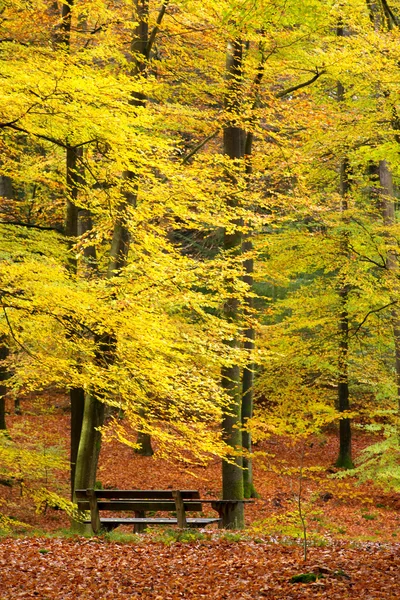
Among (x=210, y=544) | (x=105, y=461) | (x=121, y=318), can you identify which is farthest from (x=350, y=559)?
(x=105, y=461)

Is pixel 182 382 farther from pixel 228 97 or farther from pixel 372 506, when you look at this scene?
pixel 372 506

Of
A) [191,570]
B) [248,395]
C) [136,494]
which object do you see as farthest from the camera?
[248,395]

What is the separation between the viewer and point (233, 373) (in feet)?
40.8

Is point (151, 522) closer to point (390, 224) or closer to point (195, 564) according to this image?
point (195, 564)

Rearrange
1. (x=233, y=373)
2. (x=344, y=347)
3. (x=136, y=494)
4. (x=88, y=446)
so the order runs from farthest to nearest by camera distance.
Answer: (x=344, y=347), (x=233, y=373), (x=88, y=446), (x=136, y=494)

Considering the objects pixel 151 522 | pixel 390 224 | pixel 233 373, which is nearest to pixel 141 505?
pixel 151 522

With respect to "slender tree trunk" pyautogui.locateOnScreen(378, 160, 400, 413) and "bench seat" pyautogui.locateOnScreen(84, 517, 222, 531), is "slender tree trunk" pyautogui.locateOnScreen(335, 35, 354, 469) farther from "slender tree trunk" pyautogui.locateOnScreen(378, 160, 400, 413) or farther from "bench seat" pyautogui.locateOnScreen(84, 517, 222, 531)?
"bench seat" pyautogui.locateOnScreen(84, 517, 222, 531)

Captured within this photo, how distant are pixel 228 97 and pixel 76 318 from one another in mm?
6610

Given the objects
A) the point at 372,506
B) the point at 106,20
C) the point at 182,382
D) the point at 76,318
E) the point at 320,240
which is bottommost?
the point at 372,506

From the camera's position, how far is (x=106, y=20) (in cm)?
1341

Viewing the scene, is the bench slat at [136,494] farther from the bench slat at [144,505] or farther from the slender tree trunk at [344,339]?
the slender tree trunk at [344,339]

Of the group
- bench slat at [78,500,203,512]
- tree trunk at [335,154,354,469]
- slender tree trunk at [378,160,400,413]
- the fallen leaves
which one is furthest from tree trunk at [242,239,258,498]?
the fallen leaves

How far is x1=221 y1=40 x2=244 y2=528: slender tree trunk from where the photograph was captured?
40.0 feet

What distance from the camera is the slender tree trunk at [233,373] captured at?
12180 millimetres
